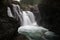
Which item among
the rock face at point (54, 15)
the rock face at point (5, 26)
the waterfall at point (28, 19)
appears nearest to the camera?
the rock face at point (5, 26)

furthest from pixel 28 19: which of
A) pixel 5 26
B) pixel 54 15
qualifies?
pixel 5 26

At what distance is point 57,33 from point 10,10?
16.4ft

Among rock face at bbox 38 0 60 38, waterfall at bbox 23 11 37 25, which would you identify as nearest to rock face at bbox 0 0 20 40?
rock face at bbox 38 0 60 38

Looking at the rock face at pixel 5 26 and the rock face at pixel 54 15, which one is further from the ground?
the rock face at pixel 54 15

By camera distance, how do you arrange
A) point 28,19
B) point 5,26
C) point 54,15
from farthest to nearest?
1. point 28,19
2. point 54,15
3. point 5,26

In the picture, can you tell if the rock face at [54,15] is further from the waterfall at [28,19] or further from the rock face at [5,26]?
the waterfall at [28,19]

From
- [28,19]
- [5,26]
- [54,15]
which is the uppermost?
[28,19]

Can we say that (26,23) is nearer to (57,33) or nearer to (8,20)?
(57,33)

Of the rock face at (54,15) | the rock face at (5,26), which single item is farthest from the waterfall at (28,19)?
the rock face at (5,26)

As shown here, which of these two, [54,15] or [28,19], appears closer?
[54,15]

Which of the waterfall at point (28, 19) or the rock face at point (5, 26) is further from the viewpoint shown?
the waterfall at point (28, 19)

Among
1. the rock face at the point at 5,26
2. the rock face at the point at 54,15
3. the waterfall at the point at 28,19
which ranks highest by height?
the waterfall at the point at 28,19

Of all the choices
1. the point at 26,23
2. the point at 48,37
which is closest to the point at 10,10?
the point at 26,23

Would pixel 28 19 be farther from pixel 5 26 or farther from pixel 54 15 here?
pixel 5 26
